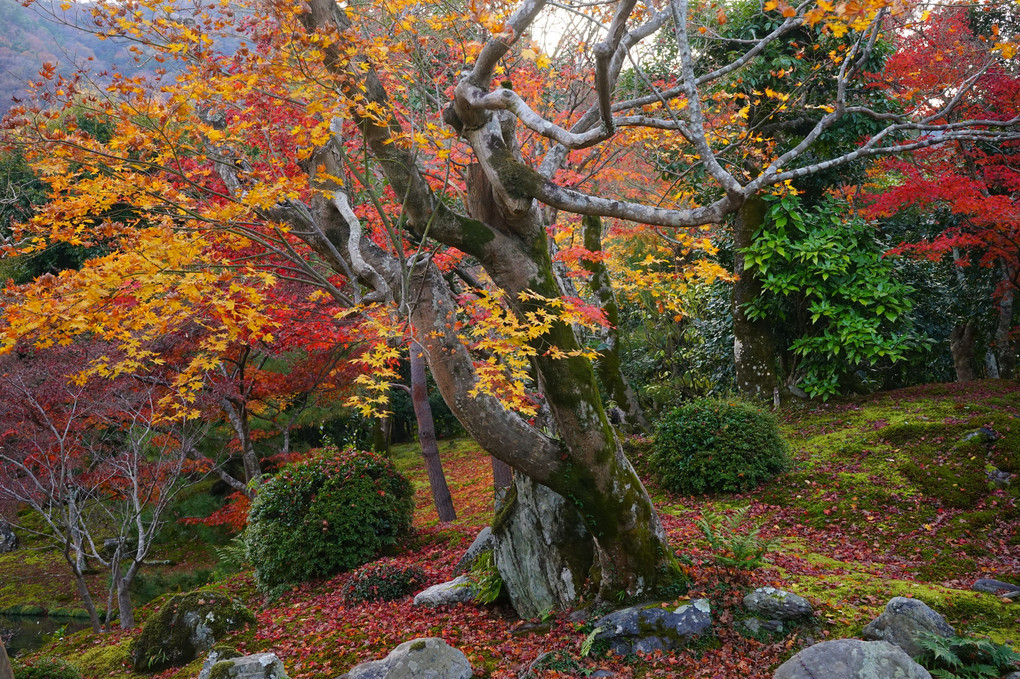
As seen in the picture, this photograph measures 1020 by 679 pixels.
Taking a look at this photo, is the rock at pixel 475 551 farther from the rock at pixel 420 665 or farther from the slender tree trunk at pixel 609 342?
the slender tree trunk at pixel 609 342

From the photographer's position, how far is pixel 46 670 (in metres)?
5.04

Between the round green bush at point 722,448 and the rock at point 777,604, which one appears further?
the round green bush at point 722,448

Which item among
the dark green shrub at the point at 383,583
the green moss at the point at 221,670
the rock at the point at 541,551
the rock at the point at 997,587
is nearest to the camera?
the rock at the point at 997,587

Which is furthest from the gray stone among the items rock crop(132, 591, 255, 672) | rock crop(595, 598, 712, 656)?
rock crop(595, 598, 712, 656)

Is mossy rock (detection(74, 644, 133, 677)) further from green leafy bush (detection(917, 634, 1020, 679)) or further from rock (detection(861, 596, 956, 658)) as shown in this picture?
green leafy bush (detection(917, 634, 1020, 679))

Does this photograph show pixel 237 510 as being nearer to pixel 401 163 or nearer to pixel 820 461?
pixel 401 163

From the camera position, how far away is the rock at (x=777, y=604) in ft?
15.2

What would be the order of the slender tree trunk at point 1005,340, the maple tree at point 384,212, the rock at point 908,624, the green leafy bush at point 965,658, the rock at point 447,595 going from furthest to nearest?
the slender tree trunk at point 1005,340, the rock at point 447,595, the maple tree at point 384,212, the rock at point 908,624, the green leafy bush at point 965,658

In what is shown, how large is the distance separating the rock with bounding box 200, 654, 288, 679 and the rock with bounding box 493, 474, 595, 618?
214cm

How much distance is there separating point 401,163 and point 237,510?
8.35 meters

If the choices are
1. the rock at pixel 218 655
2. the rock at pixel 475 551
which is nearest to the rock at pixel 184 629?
the rock at pixel 218 655

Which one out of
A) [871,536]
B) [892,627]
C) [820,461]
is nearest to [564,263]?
[820,461]

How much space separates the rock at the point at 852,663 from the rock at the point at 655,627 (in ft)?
3.00

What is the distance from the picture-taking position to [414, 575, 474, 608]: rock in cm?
647
